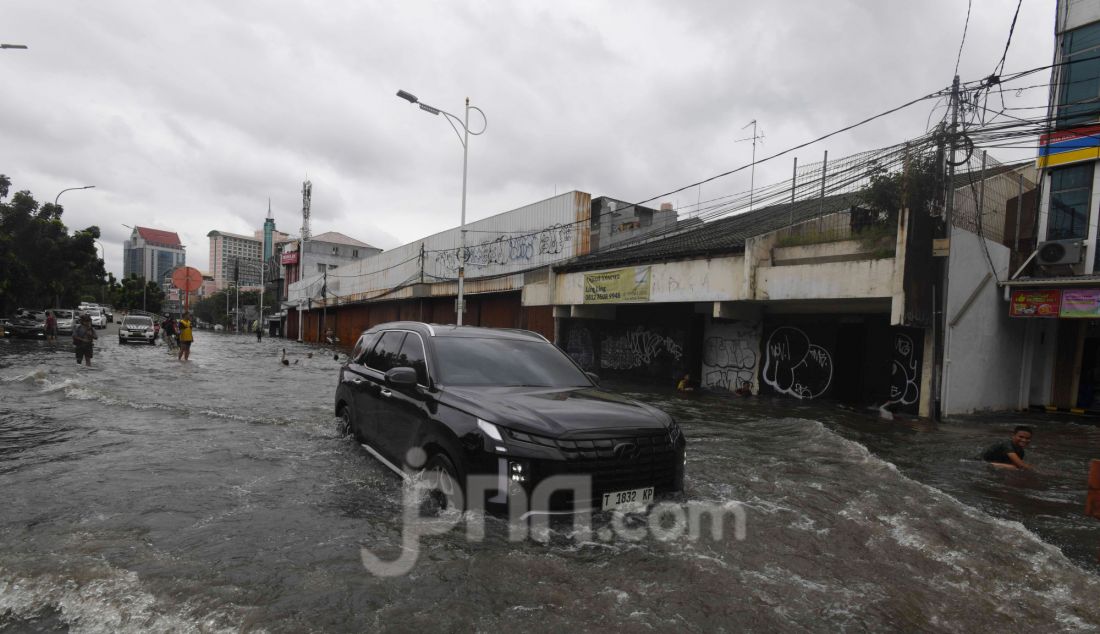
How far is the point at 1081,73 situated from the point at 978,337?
7475 mm

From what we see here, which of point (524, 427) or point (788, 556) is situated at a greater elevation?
point (524, 427)

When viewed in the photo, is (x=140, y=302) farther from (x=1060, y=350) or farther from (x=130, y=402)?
(x=1060, y=350)

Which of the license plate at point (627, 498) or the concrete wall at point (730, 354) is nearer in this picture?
the license plate at point (627, 498)

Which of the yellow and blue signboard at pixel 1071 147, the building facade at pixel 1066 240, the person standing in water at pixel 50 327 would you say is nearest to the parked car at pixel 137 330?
the person standing in water at pixel 50 327

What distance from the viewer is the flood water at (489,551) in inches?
124

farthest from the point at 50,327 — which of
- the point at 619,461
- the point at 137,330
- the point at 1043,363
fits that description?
the point at 1043,363

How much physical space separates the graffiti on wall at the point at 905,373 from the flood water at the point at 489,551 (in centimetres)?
582

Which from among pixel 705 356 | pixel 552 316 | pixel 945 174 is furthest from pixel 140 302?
pixel 945 174

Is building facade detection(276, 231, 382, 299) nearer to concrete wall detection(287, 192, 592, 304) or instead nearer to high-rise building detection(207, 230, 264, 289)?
concrete wall detection(287, 192, 592, 304)

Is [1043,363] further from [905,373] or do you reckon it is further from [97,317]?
[97,317]

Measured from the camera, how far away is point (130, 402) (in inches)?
407

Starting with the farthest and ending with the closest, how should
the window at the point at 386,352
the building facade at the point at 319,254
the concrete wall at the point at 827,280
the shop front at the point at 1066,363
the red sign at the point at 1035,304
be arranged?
the building facade at the point at 319,254, the shop front at the point at 1066,363, the red sign at the point at 1035,304, the concrete wall at the point at 827,280, the window at the point at 386,352

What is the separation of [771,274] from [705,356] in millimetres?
4557

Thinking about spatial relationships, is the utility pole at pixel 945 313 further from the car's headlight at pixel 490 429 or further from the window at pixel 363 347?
the car's headlight at pixel 490 429
